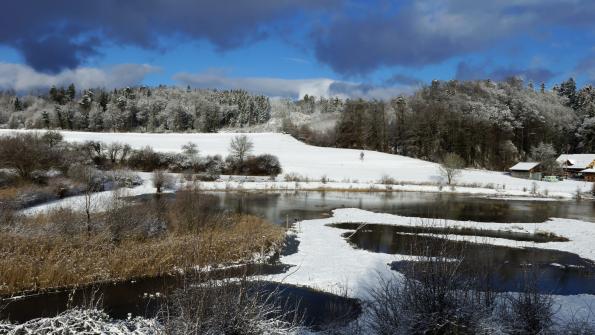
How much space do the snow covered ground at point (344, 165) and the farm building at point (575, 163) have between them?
9927 mm

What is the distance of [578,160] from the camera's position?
69688 mm

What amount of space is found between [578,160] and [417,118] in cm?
2649

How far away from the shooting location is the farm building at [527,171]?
208 feet

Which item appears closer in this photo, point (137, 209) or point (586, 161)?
point (137, 209)

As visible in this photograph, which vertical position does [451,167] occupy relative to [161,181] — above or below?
above

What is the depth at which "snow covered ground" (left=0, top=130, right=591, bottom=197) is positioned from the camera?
179 ft

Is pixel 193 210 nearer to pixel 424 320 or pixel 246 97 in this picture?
pixel 424 320

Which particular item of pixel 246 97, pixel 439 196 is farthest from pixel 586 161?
pixel 246 97

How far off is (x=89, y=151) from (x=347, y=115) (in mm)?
49568

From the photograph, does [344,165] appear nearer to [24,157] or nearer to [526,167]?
[526,167]

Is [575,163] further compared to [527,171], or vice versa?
[575,163]

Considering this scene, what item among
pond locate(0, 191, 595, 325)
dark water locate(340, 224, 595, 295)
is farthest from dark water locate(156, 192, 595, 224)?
dark water locate(340, 224, 595, 295)

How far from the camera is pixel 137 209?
18953 millimetres

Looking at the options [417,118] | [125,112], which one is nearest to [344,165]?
[417,118]
